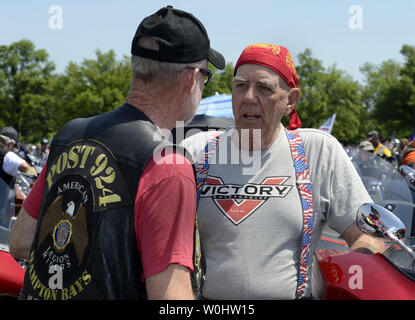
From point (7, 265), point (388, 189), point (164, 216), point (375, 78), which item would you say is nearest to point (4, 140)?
point (7, 265)

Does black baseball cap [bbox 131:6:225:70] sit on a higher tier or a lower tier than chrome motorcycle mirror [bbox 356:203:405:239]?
higher

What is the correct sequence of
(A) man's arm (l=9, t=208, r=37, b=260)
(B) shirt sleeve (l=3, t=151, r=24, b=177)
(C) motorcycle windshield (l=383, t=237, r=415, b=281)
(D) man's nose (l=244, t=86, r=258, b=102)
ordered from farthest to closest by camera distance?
(B) shirt sleeve (l=3, t=151, r=24, b=177) → (D) man's nose (l=244, t=86, r=258, b=102) → (C) motorcycle windshield (l=383, t=237, r=415, b=281) → (A) man's arm (l=9, t=208, r=37, b=260)

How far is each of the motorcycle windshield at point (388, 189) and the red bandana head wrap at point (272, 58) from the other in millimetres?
972

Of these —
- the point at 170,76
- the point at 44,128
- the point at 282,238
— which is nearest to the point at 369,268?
the point at 282,238

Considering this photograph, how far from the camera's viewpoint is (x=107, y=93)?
4256 centimetres

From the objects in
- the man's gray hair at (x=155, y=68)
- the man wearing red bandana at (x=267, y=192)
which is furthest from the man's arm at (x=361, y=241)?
the man's gray hair at (x=155, y=68)

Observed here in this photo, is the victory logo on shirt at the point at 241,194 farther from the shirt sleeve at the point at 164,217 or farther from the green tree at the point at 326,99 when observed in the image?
the green tree at the point at 326,99

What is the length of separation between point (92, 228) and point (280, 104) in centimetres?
119

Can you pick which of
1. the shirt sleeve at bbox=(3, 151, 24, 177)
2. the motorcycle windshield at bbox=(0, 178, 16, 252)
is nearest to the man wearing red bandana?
the motorcycle windshield at bbox=(0, 178, 16, 252)

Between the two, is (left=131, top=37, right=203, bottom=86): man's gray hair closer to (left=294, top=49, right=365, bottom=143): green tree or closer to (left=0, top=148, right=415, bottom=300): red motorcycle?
(left=0, top=148, right=415, bottom=300): red motorcycle

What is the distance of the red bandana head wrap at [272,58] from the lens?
216cm

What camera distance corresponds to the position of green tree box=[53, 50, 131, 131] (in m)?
42.6

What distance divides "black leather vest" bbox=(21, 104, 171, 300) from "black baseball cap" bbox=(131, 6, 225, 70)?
0.19m
